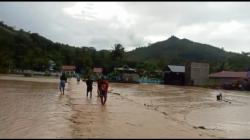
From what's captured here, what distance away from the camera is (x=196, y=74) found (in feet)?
260

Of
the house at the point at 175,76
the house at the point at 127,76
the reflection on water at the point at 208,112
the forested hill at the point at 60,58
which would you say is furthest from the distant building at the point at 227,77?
the reflection on water at the point at 208,112

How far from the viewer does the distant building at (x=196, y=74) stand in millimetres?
78000

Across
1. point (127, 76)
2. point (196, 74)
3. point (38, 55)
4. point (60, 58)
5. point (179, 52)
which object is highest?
point (179, 52)

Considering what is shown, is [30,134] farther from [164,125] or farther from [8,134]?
[164,125]

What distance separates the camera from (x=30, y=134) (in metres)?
10.7

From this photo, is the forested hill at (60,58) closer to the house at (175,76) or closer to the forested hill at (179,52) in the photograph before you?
the forested hill at (179,52)

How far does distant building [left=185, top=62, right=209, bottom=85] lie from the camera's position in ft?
256

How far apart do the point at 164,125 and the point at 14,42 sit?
109m

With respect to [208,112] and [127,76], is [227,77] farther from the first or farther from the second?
[208,112]

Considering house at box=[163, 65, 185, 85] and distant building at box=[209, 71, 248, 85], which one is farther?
house at box=[163, 65, 185, 85]

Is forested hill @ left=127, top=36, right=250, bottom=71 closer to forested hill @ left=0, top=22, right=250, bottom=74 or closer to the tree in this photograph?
forested hill @ left=0, top=22, right=250, bottom=74

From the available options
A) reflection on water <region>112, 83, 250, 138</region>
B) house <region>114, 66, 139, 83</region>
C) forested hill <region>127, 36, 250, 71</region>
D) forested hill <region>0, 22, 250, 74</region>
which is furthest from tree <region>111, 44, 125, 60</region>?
reflection on water <region>112, 83, 250, 138</region>

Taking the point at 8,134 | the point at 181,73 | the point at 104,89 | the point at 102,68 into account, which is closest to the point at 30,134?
the point at 8,134

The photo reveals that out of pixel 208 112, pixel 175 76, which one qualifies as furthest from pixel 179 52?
pixel 208 112
